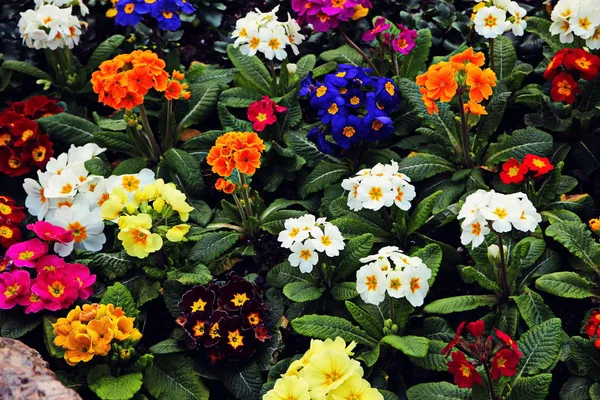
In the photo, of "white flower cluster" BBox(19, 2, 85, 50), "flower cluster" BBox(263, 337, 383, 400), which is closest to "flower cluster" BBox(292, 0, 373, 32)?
"white flower cluster" BBox(19, 2, 85, 50)

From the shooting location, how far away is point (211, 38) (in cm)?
545

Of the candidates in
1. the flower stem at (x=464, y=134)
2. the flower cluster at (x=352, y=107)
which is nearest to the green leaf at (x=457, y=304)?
the flower stem at (x=464, y=134)

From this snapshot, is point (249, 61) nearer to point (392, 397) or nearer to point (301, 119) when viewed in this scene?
point (301, 119)

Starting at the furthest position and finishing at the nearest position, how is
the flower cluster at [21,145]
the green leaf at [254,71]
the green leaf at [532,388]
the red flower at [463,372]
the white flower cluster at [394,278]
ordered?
the green leaf at [254,71] → the flower cluster at [21,145] → the white flower cluster at [394,278] → the green leaf at [532,388] → the red flower at [463,372]

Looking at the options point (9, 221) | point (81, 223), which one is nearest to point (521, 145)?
point (81, 223)

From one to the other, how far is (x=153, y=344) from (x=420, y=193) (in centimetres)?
160

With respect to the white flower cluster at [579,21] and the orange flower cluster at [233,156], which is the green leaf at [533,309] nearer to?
the orange flower cluster at [233,156]

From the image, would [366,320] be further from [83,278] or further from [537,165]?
[83,278]

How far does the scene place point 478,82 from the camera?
12.2ft

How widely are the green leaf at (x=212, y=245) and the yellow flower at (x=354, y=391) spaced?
47.8 inches

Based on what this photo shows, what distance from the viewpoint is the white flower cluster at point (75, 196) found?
386 cm

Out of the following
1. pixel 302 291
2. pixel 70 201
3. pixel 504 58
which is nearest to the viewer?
pixel 302 291

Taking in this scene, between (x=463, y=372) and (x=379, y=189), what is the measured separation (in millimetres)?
952

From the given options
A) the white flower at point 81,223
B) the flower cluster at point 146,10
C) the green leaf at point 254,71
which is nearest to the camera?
the white flower at point 81,223
